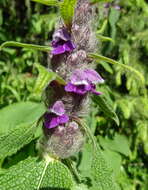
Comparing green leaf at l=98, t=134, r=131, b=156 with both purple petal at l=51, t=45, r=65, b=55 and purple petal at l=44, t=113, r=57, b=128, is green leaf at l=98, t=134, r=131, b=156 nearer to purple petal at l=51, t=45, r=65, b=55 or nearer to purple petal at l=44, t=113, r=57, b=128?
purple petal at l=44, t=113, r=57, b=128

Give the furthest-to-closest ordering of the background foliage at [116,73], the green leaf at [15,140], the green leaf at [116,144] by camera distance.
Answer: the background foliage at [116,73], the green leaf at [116,144], the green leaf at [15,140]

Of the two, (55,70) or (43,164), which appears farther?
(43,164)

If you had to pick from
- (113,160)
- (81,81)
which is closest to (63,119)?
(81,81)

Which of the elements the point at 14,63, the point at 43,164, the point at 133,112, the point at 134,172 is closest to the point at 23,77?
the point at 14,63

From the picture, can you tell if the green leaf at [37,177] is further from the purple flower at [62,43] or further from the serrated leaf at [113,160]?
the serrated leaf at [113,160]

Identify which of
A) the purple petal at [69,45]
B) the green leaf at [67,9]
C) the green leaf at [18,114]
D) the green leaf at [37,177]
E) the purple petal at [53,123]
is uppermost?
the green leaf at [67,9]

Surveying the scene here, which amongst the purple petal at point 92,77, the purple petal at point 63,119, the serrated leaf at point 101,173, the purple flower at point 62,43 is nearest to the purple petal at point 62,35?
the purple flower at point 62,43

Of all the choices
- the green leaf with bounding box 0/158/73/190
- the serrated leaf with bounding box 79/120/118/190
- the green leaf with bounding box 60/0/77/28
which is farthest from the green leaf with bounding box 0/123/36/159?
the green leaf with bounding box 60/0/77/28

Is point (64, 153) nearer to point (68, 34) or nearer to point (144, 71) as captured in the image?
point (68, 34)
